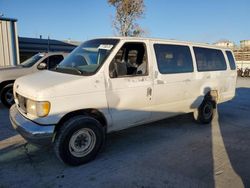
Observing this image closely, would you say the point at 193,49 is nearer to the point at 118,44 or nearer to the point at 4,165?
the point at 118,44

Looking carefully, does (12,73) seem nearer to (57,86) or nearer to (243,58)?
(57,86)

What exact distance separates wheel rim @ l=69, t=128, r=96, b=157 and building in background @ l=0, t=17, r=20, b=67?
440 inches

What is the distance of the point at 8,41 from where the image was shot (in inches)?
518

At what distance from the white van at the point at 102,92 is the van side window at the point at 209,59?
0.05 metres

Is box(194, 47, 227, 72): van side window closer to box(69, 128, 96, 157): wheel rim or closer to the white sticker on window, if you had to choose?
the white sticker on window

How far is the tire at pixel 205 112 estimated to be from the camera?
6082 mm

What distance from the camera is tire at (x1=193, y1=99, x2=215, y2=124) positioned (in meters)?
6.08

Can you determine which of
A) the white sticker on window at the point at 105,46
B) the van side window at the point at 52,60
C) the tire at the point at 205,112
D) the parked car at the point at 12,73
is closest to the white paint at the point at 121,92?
the white sticker on window at the point at 105,46

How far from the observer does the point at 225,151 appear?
456 cm

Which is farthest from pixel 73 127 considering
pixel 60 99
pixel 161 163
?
pixel 161 163

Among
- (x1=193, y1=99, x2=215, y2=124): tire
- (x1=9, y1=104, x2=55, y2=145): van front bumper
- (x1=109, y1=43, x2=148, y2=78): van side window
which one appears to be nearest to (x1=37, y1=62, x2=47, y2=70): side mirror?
(x1=109, y1=43, x2=148, y2=78): van side window

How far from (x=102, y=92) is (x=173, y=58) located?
1.97 metres

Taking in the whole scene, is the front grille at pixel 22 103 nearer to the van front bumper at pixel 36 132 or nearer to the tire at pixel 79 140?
the van front bumper at pixel 36 132

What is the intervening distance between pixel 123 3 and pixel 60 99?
20647 millimetres
